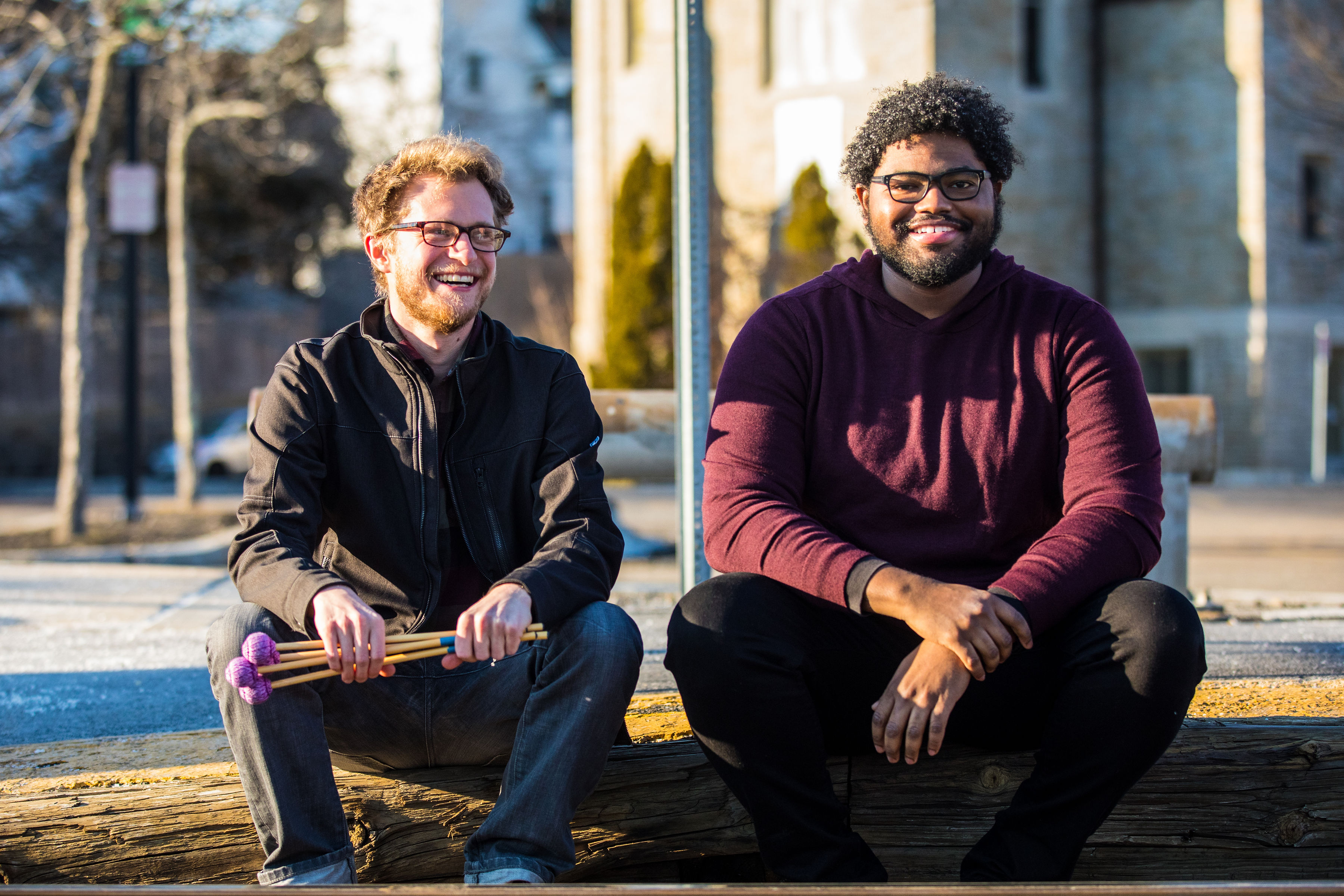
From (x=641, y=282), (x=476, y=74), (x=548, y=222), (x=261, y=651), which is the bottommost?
(x=261, y=651)

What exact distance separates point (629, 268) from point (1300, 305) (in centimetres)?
1044

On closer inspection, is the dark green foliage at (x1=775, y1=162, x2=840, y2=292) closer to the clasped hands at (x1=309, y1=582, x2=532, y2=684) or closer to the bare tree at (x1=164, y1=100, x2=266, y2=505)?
the bare tree at (x1=164, y1=100, x2=266, y2=505)

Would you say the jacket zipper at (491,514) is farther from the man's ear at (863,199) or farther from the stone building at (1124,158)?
the stone building at (1124,158)

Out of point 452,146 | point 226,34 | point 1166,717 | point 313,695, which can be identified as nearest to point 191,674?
point 313,695

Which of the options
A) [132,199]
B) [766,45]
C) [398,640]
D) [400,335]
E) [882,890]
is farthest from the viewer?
[766,45]

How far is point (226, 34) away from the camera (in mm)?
11656

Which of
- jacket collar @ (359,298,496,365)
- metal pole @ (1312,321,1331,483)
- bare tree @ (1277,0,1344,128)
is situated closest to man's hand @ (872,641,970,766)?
jacket collar @ (359,298,496,365)

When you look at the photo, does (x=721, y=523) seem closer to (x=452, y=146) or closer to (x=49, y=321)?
(x=452, y=146)

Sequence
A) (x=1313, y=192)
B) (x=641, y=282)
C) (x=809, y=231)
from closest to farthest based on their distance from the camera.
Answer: (x=809, y=231) < (x=641, y=282) < (x=1313, y=192)

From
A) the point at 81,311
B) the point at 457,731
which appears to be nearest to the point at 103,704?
the point at 457,731

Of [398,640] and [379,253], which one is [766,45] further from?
[398,640]

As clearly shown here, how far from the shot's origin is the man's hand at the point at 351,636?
2158 millimetres

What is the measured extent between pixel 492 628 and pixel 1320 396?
56.6ft

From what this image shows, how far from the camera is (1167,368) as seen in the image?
1986 centimetres
